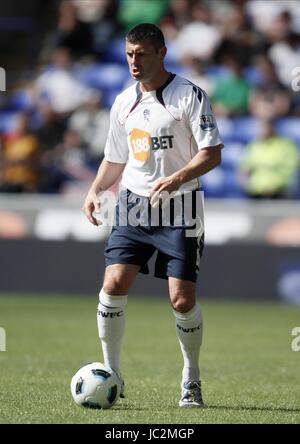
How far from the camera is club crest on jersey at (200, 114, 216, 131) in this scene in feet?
22.1

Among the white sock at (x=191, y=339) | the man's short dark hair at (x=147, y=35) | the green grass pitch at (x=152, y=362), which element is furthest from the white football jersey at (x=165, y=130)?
the green grass pitch at (x=152, y=362)

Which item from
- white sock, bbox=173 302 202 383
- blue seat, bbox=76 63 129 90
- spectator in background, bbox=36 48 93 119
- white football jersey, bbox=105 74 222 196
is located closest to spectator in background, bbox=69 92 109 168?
spectator in background, bbox=36 48 93 119

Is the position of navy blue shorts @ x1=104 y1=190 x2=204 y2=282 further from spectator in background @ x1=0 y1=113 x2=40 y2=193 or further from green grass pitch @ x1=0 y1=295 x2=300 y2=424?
spectator in background @ x1=0 y1=113 x2=40 y2=193

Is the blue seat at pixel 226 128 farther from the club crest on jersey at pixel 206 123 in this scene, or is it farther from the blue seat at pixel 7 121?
the club crest on jersey at pixel 206 123

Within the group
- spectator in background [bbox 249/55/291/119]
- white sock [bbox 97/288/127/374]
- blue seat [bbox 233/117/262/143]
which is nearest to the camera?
white sock [bbox 97/288/127/374]

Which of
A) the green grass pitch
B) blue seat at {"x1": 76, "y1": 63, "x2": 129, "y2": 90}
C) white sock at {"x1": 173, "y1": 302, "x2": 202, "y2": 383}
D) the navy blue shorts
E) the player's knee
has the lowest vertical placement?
the green grass pitch

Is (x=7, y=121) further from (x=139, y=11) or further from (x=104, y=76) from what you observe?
(x=139, y=11)

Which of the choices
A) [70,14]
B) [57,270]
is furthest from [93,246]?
[70,14]

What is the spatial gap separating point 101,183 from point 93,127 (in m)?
9.78

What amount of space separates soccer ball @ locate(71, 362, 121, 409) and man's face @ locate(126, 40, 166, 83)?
1.86 metres

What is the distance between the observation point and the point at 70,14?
760 inches

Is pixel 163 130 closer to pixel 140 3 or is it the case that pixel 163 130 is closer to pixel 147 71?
pixel 147 71

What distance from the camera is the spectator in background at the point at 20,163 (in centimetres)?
1625
